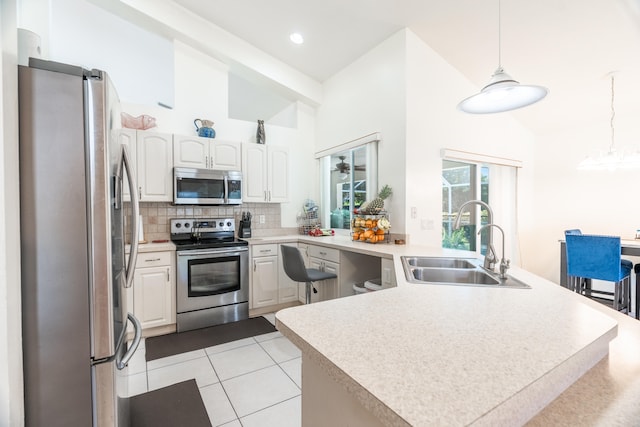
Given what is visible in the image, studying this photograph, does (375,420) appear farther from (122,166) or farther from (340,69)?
(340,69)

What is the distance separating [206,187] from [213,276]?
999 millimetres

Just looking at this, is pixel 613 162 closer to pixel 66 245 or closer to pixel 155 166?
pixel 66 245

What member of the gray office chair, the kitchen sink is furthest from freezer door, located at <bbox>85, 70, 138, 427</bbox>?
the gray office chair

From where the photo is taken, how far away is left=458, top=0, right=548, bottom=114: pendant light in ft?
4.95

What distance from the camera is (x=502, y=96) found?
169 cm

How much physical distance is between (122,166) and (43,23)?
1483 mm

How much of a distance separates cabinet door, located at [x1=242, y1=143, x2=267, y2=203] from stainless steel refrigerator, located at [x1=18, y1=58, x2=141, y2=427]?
8.25 feet

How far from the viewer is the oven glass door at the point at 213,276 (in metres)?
3.01

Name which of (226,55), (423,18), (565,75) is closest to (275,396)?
(423,18)

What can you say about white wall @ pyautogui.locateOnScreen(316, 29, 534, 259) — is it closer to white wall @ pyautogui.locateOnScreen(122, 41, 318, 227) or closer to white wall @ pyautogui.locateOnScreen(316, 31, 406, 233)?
white wall @ pyautogui.locateOnScreen(316, 31, 406, 233)

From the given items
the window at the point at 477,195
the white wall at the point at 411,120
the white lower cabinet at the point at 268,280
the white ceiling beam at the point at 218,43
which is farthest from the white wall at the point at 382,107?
the white lower cabinet at the point at 268,280

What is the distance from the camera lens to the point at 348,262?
2.97 metres

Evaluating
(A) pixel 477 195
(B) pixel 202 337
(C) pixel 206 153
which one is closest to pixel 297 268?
(B) pixel 202 337

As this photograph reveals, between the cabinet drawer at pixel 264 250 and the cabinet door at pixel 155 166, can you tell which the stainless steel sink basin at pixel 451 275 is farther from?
the cabinet door at pixel 155 166
